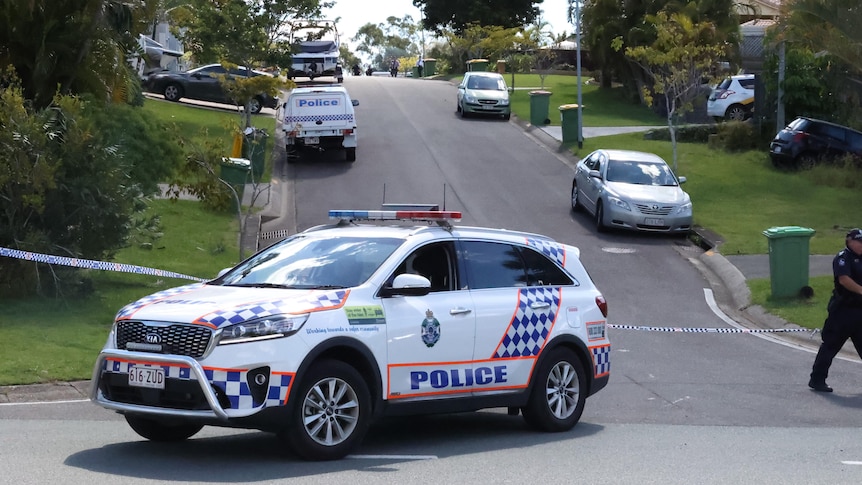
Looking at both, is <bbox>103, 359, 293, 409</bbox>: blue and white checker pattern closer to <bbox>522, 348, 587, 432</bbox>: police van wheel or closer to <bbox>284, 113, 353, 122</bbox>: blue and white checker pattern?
<bbox>522, 348, 587, 432</bbox>: police van wheel

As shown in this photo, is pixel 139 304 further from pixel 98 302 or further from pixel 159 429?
pixel 98 302

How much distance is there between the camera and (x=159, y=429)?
8.72 m

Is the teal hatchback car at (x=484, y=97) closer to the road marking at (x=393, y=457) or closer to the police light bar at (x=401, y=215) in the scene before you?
the police light bar at (x=401, y=215)

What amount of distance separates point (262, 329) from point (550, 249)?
3309 mm

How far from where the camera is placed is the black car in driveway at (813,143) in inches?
1280

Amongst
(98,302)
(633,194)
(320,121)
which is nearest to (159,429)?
(98,302)

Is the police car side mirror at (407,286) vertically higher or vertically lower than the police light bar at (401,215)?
lower

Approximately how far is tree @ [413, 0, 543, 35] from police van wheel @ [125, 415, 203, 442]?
62.8 metres

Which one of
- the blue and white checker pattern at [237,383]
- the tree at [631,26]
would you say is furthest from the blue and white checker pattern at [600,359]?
the tree at [631,26]

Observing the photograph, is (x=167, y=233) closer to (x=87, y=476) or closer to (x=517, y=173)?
(x=517, y=173)

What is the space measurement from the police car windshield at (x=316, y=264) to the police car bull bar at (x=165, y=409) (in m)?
1.17

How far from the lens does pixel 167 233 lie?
884 inches

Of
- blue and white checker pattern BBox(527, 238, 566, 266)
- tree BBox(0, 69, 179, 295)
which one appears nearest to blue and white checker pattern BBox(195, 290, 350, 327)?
blue and white checker pattern BBox(527, 238, 566, 266)

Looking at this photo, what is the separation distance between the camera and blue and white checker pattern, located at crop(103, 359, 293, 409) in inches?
299
